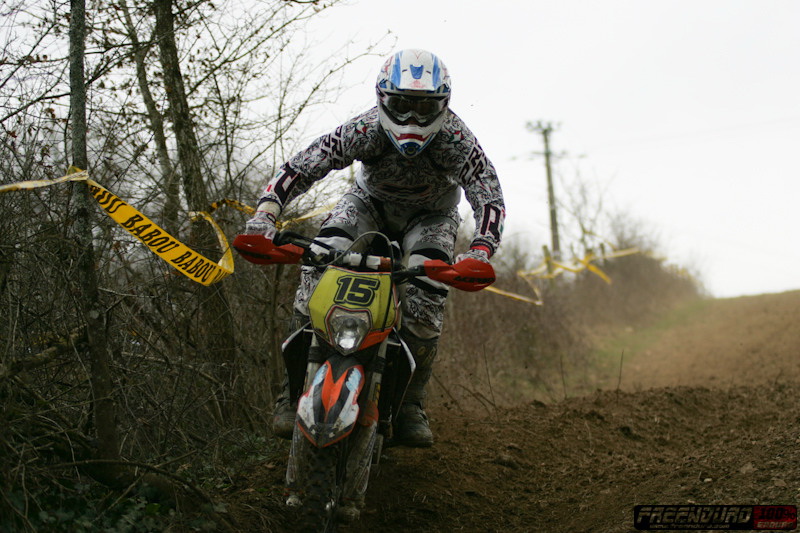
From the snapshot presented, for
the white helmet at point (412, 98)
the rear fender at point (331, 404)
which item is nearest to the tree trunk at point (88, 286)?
the rear fender at point (331, 404)

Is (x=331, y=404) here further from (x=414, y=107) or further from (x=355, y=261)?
(x=414, y=107)

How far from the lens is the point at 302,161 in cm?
483

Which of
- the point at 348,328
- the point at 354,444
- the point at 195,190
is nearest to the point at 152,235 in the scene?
the point at 348,328

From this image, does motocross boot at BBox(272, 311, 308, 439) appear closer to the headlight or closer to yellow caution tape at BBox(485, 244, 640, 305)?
the headlight

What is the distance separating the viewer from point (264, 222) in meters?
4.33

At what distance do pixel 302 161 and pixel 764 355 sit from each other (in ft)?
42.3

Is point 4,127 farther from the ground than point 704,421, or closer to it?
farther from the ground

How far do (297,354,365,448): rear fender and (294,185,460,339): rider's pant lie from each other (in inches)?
36.8

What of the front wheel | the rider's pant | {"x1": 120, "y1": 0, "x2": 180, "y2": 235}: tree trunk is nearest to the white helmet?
the rider's pant

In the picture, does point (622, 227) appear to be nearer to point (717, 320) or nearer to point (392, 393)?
point (717, 320)

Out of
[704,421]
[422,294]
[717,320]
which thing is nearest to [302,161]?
[422,294]

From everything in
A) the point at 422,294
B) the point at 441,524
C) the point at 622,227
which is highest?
the point at 622,227

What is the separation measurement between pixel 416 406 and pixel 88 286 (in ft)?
7.15

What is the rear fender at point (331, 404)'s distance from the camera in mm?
3436
